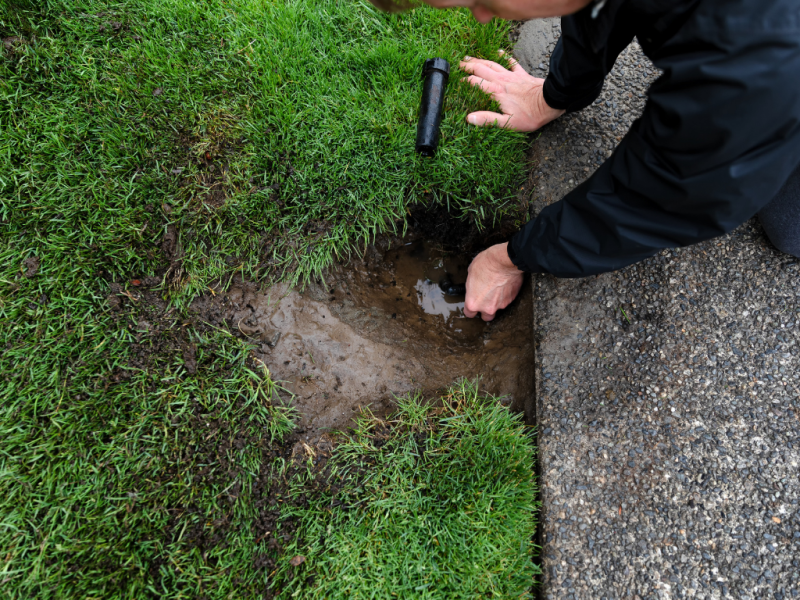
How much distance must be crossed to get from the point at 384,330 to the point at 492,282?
0.63 meters

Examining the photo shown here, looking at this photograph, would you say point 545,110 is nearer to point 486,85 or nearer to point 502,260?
point 486,85

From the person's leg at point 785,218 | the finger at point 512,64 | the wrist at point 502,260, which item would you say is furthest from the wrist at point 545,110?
the person's leg at point 785,218

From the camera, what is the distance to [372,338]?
2318mm

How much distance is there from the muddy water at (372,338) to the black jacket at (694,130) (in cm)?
87

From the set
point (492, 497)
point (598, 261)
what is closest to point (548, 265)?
point (598, 261)

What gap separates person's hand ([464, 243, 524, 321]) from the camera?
2168 millimetres

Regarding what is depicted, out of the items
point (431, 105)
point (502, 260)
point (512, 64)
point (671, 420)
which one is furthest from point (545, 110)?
point (671, 420)

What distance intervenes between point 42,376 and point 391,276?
1.69 meters

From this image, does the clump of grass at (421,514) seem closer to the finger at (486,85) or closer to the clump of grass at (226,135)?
the clump of grass at (226,135)

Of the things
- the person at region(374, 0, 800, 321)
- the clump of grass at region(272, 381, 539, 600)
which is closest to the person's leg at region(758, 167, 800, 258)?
the person at region(374, 0, 800, 321)

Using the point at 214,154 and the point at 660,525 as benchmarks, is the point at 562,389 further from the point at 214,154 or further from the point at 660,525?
the point at 214,154

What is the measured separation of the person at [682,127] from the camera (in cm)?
107

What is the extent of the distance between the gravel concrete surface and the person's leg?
0.31 ft

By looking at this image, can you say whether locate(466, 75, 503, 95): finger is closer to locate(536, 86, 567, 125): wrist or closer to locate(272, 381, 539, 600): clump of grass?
locate(536, 86, 567, 125): wrist
